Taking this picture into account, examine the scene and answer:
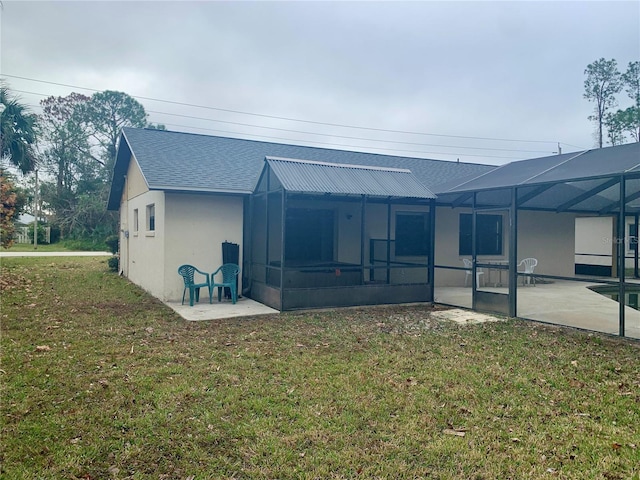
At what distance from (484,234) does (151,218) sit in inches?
384

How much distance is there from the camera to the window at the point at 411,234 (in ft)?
41.5

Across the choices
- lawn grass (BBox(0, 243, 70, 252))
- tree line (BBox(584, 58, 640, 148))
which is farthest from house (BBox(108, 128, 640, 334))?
lawn grass (BBox(0, 243, 70, 252))

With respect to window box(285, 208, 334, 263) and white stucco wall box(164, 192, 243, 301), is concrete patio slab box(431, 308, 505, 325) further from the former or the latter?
white stucco wall box(164, 192, 243, 301)

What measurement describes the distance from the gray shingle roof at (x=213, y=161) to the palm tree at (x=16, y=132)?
248 centimetres

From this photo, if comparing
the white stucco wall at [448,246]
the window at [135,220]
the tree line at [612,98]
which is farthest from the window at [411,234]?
the tree line at [612,98]

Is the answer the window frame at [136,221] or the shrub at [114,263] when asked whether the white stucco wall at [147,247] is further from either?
the shrub at [114,263]

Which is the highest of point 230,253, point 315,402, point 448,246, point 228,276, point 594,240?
point 594,240

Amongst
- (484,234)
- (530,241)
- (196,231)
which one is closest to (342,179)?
(196,231)

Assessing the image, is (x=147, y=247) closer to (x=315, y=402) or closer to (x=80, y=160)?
(x=315, y=402)

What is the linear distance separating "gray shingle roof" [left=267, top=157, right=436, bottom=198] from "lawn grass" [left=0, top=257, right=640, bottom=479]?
119 inches

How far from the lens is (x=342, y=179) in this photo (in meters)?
9.59

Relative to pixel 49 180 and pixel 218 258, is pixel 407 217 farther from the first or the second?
pixel 49 180

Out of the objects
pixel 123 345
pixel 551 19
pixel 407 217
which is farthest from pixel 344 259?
pixel 551 19

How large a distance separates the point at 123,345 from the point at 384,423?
4.03 m
